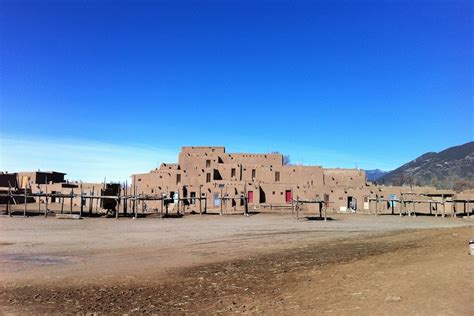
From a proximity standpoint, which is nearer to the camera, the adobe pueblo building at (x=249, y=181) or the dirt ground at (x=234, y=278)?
the dirt ground at (x=234, y=278)

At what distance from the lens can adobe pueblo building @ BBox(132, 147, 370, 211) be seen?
193ft

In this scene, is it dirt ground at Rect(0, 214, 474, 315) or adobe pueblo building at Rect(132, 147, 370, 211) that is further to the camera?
adobe pueblo building at Rect(132, 147, 370, 211)

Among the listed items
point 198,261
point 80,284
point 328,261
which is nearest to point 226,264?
point 198,261

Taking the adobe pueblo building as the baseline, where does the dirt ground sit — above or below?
below

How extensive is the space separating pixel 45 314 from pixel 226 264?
7.99 meters

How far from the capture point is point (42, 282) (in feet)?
45.9

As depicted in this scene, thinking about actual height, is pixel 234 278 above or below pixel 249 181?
below

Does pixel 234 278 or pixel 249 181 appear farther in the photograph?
pixel 249 181

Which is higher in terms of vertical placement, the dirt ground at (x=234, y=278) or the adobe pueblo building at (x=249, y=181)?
the adobe pueblo building at (x=249, y=181)

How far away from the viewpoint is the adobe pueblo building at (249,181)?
58969mm

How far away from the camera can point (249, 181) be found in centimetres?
6091

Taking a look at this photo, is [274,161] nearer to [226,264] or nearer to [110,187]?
[110,187]

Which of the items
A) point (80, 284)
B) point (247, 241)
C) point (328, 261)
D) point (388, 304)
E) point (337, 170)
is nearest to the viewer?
point (388, 304)

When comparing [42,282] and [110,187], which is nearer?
[42,282]
